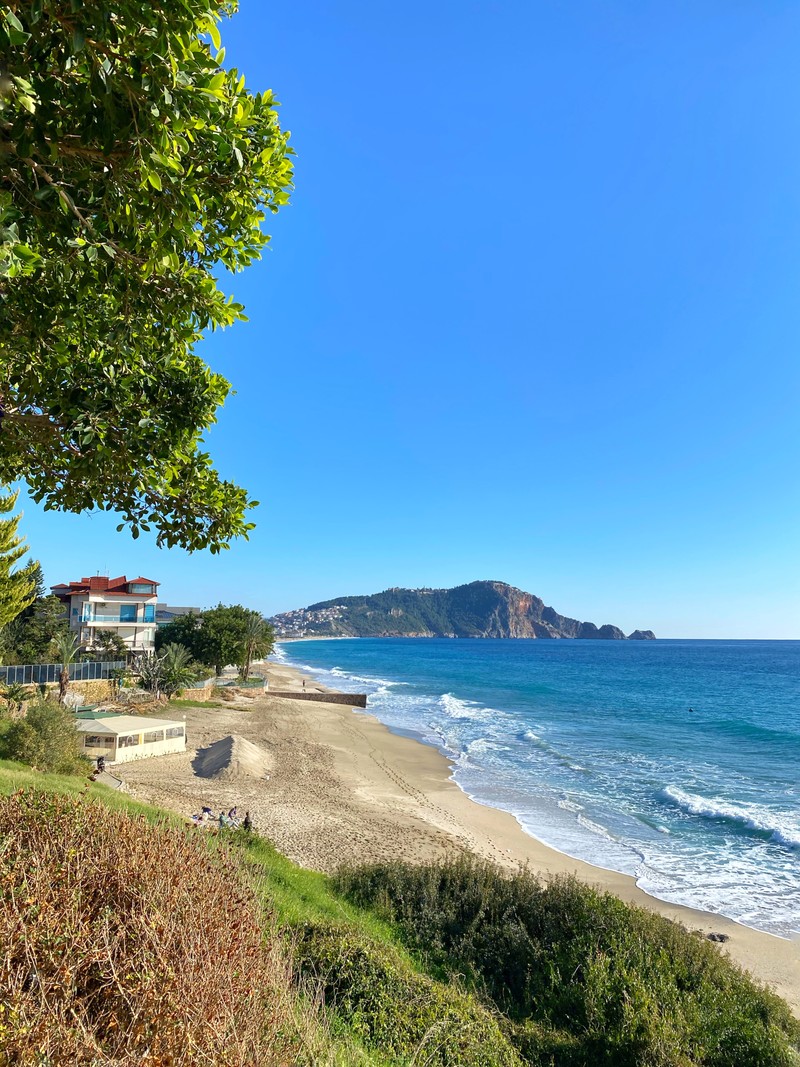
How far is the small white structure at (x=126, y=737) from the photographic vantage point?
2285 centimetres

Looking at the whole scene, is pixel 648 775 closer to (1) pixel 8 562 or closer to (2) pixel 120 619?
(1) pixel 8 562

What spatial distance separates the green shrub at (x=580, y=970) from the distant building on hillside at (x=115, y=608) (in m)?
40.1

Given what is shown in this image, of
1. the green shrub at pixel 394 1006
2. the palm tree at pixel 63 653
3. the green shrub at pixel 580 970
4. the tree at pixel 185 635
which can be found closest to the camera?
the green shrub at pixel 394 1006

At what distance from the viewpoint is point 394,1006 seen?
18.5 ft

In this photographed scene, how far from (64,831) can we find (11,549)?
21.6 meters

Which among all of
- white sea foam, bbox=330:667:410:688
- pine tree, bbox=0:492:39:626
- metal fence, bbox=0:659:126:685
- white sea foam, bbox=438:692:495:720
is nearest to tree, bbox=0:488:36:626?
pine tree, bbox=0:492:39:626

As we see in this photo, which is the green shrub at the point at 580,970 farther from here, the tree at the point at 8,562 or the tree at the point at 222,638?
the tree at the point at 222,638

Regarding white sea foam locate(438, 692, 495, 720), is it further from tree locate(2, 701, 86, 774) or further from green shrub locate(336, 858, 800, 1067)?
green shrub locate(336, 858, 800, 1067)

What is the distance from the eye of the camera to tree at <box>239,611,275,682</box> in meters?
51.8

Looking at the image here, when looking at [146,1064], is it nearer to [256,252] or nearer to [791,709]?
[256,252]

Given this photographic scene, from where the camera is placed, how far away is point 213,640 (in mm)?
47812

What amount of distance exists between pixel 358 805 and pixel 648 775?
1579 cm

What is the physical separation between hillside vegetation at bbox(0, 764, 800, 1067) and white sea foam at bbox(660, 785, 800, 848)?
1546 centimetres

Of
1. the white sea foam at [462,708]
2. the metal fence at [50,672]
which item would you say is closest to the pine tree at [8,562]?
the metal fence at [50,672]
